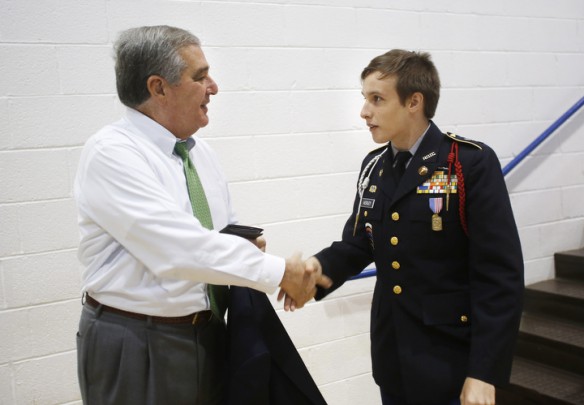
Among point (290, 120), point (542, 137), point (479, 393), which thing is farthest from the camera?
point (542, 137)

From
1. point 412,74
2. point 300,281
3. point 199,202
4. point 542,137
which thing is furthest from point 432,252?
point 542,137

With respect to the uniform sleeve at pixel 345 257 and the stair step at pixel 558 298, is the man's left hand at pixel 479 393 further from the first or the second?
the stair step at pixel 558 298

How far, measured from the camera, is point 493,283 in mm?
1365

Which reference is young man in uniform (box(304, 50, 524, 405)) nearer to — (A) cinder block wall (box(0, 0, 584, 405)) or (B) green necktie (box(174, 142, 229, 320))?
(B) green necktie (box(174, 142, 229, 320))

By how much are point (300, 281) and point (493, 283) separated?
0.54m

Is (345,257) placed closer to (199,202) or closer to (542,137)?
(199,202)

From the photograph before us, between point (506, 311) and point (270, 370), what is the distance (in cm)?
62

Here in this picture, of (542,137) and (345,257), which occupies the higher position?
(542,137)

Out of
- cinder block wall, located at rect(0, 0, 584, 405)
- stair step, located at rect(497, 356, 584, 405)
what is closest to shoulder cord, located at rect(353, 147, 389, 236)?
cinder block wall, located at rect(0, 0, 584, 405)

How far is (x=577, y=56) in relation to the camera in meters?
3.48

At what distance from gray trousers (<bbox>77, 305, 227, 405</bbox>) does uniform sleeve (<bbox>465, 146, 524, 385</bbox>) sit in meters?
0.71

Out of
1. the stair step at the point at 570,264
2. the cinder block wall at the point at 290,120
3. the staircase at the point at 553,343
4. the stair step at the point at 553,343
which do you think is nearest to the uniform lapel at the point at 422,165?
the cinder block wall at the point at 290,120

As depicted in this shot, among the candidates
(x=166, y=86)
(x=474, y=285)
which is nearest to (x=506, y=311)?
(x=474, y=285)

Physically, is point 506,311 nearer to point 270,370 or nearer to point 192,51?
point 270,370
